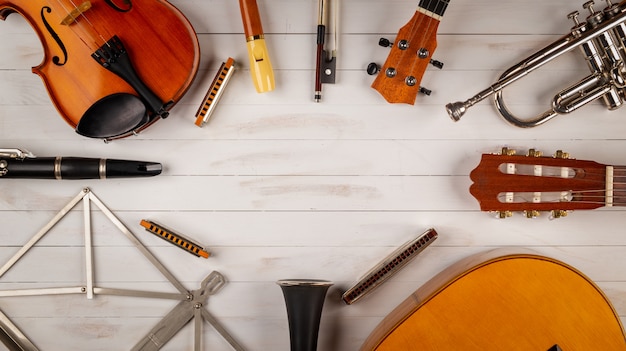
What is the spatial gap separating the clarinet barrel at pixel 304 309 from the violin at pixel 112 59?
0.70 m

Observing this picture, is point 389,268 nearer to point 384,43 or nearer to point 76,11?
point 384,43

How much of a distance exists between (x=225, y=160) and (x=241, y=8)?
0.51 metres

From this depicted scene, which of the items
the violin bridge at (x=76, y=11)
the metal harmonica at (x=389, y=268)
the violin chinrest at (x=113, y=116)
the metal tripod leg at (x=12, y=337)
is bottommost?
the metal tripod leg at (x=12, y=337)

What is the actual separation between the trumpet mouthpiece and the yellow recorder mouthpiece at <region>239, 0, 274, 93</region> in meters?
0.60

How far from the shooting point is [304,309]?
1.65m

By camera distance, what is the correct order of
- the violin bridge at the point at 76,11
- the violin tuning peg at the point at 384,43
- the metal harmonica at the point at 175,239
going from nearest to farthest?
the violin bridge at the point at 76,11 → the violin tuning peg at the point at 384,43 → the metal harmonica at the point at 175,239

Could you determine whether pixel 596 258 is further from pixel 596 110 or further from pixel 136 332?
pixel 136 332

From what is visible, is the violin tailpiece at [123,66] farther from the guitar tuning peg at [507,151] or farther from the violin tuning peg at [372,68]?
the guitar tuning peg at [507,151]

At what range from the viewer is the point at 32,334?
1.83 meters

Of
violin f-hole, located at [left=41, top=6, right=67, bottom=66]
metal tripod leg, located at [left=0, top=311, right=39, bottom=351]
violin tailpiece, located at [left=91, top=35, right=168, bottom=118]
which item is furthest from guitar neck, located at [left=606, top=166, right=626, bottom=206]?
metal tripod leg, located at [left=0, top=311, right=39, bottom=351]

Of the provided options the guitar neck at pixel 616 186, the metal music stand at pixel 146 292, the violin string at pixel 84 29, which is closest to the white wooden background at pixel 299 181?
the metal music stand at pixel 146 292

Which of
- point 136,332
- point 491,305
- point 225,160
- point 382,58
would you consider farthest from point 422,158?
point 136,332

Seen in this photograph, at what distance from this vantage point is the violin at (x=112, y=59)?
1562mm

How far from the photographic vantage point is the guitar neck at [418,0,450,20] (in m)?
1.59
